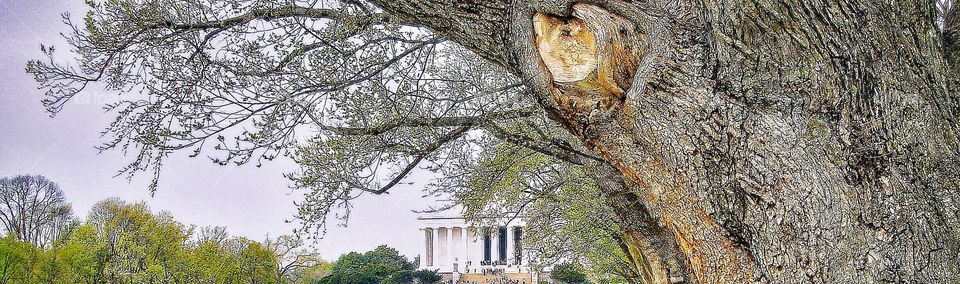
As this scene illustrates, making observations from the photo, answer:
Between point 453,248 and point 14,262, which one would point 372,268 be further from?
point 14,262

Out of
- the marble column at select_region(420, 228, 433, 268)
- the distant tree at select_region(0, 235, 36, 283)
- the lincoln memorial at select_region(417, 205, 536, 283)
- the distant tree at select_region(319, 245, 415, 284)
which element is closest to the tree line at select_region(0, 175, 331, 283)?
the distant tree at select_region(0, 235, 36, 283)

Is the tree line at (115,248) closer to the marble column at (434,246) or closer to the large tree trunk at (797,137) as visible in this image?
the large tree trunk at (797,137)

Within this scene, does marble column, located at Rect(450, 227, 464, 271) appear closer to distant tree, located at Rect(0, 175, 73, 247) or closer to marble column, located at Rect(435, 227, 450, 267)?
marble column, located at Rect(435, 227, 450, 267)

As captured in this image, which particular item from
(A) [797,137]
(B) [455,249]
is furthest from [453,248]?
(A) [797,137]

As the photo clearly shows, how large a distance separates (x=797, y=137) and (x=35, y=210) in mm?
37682

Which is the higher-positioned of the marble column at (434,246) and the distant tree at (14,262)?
the marble column at (434,246)

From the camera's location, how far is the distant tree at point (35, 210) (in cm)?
3391

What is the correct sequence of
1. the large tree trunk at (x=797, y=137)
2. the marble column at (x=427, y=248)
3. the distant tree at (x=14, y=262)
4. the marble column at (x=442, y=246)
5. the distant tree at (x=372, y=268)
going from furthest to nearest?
the marble column at (x=442, y=246) → the marble column at (x=427, y=248) → the distant tree at (x=372, y=268) → the distant tree at (x=14, y=262) → the large tree trunk at (x=797, y=137)

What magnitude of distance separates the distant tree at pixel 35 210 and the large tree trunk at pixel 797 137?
3477cm

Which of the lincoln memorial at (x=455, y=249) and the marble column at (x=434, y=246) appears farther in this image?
the marble column at (x=434, y=246)

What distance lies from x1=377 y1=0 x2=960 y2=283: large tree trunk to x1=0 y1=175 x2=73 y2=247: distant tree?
34771 millimetres

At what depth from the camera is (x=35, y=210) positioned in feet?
115

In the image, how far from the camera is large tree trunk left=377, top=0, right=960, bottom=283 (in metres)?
3.14

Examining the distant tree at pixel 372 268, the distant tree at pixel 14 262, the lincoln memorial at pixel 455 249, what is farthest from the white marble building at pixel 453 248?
the distant tree at pixel 14 262
